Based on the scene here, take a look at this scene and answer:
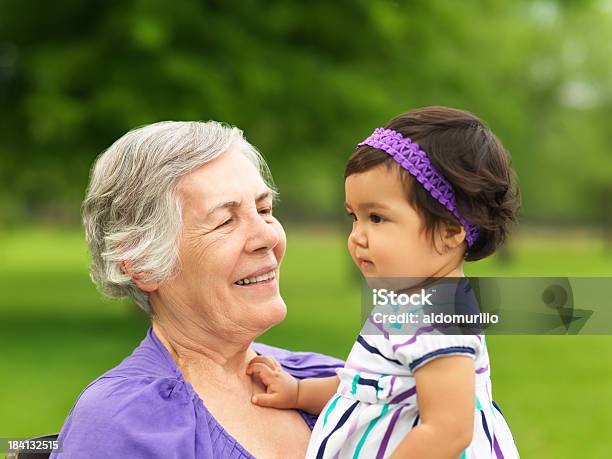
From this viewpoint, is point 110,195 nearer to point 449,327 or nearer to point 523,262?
point 449,327

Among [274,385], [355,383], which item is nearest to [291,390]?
[274,385]

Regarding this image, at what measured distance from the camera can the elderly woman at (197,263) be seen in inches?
106

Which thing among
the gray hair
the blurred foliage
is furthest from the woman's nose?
the blurred foliage

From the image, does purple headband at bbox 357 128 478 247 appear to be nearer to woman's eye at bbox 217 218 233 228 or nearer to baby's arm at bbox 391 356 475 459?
baby's arm at bbox 391 356 475 459

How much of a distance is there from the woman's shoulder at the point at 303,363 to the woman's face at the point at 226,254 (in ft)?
1.13

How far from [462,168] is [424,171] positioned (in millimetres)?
107

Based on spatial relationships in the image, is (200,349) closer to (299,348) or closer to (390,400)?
(390,400)

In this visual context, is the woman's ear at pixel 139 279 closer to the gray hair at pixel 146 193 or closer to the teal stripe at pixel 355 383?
the gray hair at pixel 146 193

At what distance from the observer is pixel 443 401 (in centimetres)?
221

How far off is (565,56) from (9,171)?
2958cm

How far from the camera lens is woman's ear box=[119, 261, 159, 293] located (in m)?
2.81

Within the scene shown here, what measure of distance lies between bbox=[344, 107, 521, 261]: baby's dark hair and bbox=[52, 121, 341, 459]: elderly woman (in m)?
0.44

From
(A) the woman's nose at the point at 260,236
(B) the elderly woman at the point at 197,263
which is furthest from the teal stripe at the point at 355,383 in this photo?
(A) the woman's nose at the point at 260,236

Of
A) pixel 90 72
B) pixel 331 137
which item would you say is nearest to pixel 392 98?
pixel 331 137
